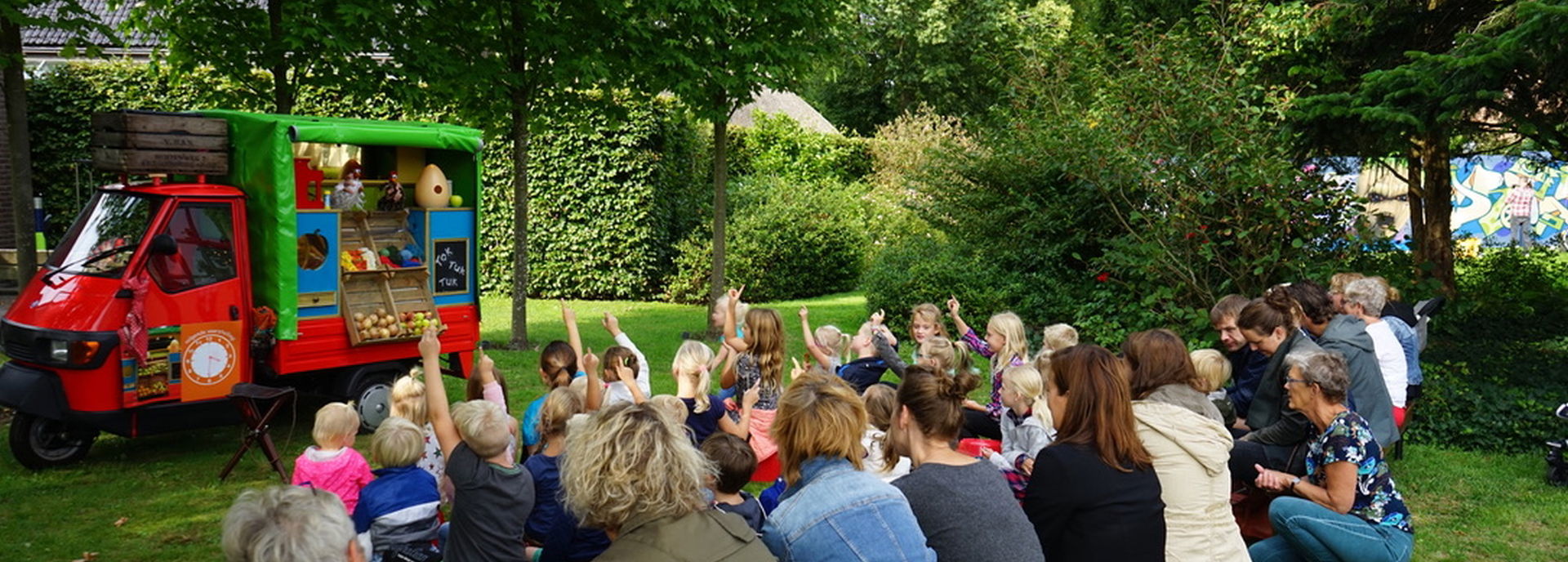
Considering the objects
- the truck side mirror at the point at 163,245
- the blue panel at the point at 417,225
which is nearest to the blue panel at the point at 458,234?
the blue panel at the point at 417,225

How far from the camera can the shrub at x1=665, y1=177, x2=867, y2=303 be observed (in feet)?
60.6

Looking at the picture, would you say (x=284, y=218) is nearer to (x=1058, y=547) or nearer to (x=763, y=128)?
(x=1058, y=547)

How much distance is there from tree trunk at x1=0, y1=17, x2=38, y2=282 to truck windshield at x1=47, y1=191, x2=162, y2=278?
1.28 m

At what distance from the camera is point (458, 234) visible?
9906mm

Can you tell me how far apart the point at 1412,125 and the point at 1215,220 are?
2.52 m

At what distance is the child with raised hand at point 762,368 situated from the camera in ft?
23.2

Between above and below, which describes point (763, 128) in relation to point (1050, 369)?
above

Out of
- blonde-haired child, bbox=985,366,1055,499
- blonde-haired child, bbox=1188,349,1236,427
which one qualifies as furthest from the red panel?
blonde-haired child, bbox=1188,349,1236,427

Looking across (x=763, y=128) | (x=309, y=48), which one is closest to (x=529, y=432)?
(x=309, y=48)

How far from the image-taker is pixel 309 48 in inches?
427

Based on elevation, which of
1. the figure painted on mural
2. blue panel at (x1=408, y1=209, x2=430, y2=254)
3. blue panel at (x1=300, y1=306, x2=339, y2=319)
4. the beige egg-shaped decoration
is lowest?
blue panel at (x1=300, y1=306, x2=339, y2=319)

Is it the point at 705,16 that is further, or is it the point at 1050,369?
the point at 705,16

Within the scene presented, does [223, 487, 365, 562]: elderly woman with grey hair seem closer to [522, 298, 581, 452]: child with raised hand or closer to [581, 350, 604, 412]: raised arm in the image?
[581, 350, 604, 412]: raised arm

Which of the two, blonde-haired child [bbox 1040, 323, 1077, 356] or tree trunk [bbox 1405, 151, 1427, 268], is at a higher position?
tree trunk [bbox 1405, 151, 1427, 268]
